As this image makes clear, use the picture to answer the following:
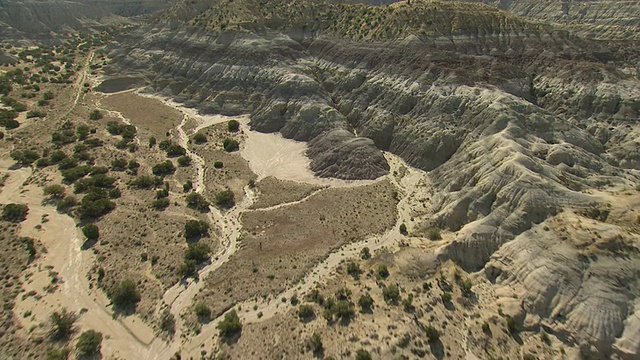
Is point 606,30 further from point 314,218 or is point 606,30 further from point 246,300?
point 246,300

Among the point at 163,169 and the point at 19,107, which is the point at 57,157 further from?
the point at 19,107

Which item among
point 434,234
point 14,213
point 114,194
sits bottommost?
point 14,213

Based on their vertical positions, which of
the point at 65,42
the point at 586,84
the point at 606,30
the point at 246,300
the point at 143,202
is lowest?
the point at 65,42

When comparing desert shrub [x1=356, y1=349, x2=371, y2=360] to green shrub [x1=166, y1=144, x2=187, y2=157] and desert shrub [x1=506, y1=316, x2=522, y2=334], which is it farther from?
green shrub [x1=166, y1=144, x2=187, y2=157]

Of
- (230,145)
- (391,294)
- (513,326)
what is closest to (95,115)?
(230,145)

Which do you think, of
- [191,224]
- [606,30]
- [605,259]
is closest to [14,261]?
[191,224]

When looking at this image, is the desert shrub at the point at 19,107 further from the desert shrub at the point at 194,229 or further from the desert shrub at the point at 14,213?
the desert shrub at the point at 194,229
